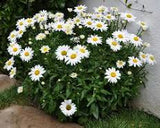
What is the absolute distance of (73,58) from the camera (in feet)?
11.8

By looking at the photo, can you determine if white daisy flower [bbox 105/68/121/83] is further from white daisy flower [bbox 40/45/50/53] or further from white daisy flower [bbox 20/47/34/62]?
white daisy flower [bbox 20/47/34/62]

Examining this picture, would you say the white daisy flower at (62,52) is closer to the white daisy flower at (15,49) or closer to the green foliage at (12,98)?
the white daisy flower at (15,49)

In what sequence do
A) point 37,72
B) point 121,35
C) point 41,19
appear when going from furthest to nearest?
point 41,19
point 121,35
point 37,72

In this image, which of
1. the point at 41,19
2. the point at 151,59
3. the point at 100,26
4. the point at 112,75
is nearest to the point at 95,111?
the point at 112,75

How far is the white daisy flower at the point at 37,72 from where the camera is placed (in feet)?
12.0

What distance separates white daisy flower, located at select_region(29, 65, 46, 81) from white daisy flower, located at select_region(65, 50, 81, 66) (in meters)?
0.27

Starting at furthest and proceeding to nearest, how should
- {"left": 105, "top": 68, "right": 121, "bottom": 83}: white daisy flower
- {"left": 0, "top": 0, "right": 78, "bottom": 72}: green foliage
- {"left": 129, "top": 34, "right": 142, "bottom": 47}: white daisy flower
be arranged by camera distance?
1. {"left": 0, "top": 0, "right": 78, "bottom": 72}: green foliage
2. {"left": 129, "top": 34, "right": 142, "bottom": 47}: white daisy flower
3. {"left": 105, "top": 68, "right": 121, "bottom": 83}: white daisy flower

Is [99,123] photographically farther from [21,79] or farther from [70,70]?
[21,79]

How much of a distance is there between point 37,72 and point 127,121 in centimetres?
102

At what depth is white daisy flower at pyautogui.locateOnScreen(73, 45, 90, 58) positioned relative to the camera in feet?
11.9

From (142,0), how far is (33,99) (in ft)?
5.09

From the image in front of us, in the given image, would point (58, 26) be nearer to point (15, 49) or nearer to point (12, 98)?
point (15, 49)

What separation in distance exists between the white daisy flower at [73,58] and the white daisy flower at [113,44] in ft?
1.10

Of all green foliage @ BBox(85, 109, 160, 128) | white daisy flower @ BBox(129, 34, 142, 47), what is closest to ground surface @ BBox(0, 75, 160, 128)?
green foliage @ BBox(85, 109, 160, 128)
